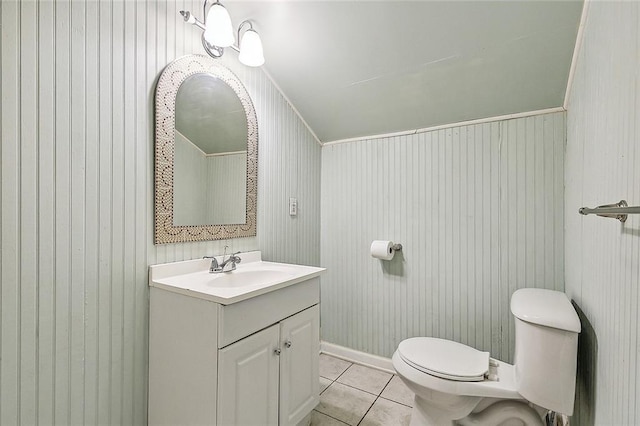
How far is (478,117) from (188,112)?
169 cm

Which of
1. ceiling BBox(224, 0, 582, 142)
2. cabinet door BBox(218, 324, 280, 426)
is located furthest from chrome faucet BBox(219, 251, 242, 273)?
ceiling BBox(224, 0, 582, 142)

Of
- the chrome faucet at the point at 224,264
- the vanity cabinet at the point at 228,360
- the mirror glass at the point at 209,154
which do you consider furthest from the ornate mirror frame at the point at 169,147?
the vanity cabinet at the point at 228,360

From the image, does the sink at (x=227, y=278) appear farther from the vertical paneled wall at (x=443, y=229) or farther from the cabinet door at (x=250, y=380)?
the vertical paneled wall at (x=443, y=229)

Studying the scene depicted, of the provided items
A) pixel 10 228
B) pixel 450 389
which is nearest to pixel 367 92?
pixel 450 389

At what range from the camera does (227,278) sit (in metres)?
1.47

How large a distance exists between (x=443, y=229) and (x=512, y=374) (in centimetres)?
87

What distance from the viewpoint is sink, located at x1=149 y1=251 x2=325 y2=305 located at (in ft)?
3.60

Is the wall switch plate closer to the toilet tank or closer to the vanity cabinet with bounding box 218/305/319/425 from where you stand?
the vanity cabinet with bounding box 218/305/319/425

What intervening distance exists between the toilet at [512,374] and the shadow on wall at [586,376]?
5cm

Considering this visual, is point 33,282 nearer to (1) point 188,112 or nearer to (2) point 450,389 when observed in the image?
(1) point 188,112

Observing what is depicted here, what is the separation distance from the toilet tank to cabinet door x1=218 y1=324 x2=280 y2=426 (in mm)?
1034

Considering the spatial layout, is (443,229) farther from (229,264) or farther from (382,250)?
(229,264)

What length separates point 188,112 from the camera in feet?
4.78

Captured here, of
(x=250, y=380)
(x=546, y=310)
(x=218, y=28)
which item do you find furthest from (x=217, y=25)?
(x=546, y=310)
